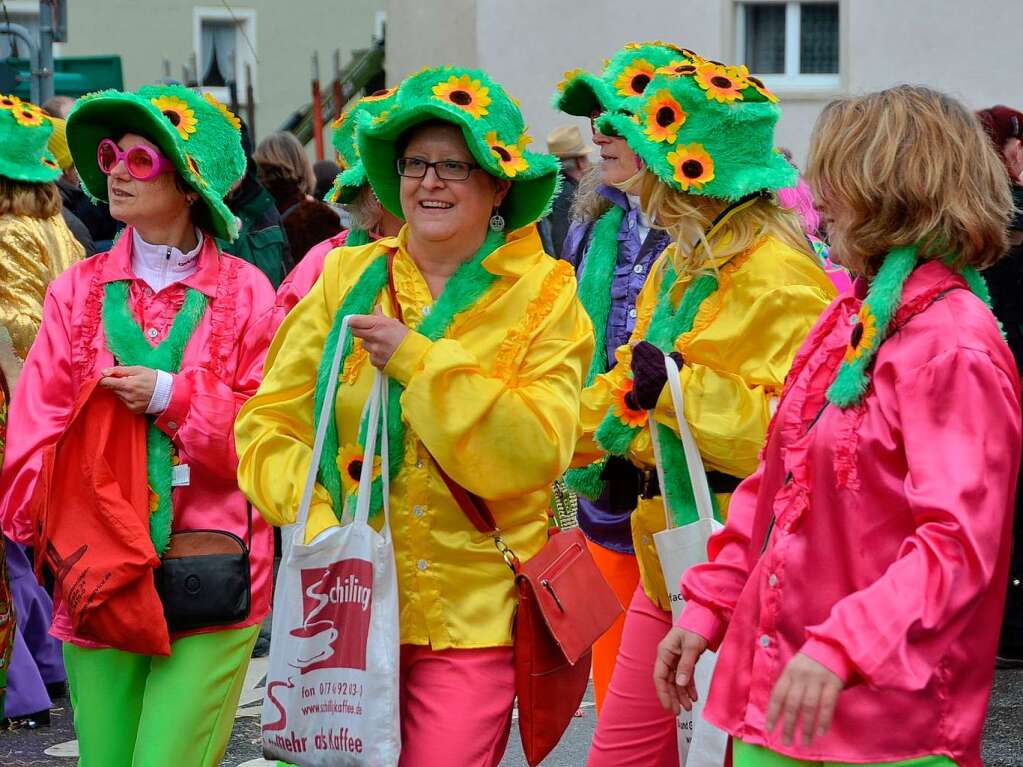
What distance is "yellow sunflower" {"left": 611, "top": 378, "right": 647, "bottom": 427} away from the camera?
4707mm

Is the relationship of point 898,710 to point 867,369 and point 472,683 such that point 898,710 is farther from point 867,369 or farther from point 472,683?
point 472,683

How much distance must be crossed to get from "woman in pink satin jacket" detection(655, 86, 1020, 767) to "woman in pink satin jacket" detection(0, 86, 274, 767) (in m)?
1.72

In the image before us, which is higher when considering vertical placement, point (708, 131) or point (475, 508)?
point (708, 131)

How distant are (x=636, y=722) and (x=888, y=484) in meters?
1.78

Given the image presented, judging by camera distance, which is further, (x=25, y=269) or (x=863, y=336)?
(x=25, y=269)

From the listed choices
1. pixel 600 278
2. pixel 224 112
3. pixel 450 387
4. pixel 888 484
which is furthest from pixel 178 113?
pixel 888 484

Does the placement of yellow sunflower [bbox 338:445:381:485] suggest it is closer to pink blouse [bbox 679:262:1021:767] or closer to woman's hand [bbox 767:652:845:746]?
pink blouse [bbox 679:262:1021:767]

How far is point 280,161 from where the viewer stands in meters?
10.6

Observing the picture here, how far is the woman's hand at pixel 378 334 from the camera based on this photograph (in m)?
3.80

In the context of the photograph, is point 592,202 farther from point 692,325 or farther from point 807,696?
point 807,696

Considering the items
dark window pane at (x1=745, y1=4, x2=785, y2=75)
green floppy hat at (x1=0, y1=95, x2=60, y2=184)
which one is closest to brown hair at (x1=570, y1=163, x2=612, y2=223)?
green floppy hat at (x1=0, y1=95, x2=60, y2=184)

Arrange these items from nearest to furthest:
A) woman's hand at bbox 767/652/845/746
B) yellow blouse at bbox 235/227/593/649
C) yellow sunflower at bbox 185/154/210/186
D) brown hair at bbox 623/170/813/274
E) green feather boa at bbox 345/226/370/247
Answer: woman's hand at bbox 767/652/845/746 → yellow blouse at bbox 235/227/593/649 → brown hair at bbox 623/170/813/274 → yellow sunflower at bbox 185/154/210/186 → green feather boa at bbox 345/226/370/247

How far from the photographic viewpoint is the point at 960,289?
3057 mm

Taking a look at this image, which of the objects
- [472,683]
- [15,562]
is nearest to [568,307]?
[472,683]
